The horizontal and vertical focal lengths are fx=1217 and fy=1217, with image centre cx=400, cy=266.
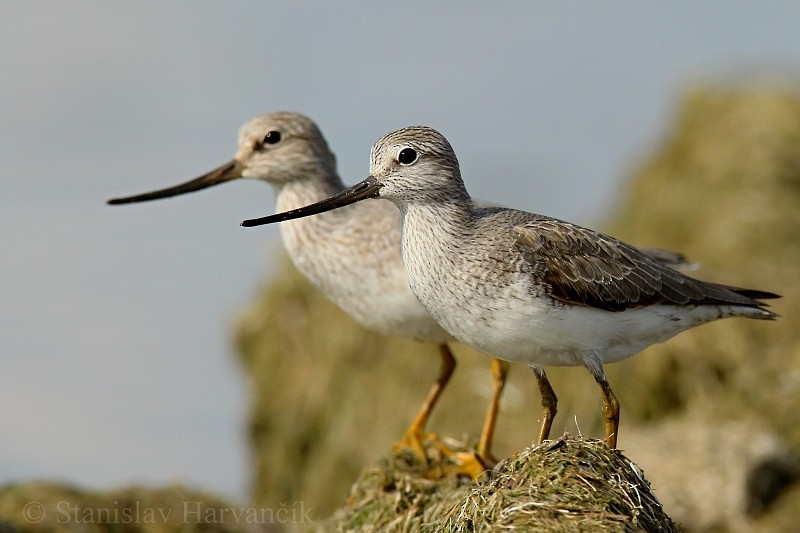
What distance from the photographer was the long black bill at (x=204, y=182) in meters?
10.1

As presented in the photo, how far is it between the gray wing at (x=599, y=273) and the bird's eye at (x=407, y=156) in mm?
780

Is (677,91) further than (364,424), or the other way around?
(677,91)

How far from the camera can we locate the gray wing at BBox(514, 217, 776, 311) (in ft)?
24.3

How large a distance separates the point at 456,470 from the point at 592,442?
2.18 metres

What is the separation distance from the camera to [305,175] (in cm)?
1006

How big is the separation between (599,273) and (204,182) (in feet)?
12.7

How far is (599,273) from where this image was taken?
7.62 metres

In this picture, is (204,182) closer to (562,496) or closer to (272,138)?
(272,138)

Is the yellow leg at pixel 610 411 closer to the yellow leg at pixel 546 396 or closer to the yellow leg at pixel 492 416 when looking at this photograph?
the yellow leg at pixel 546 396

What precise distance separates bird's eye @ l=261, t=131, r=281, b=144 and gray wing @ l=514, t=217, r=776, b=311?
300 cm

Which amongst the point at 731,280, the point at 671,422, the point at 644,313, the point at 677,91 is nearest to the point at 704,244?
the point at 731,280

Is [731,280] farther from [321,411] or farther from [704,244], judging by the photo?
[321,411]

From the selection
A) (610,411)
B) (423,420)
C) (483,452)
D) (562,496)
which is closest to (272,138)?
(423,420)

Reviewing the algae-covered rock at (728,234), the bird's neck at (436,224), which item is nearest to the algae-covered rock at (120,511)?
the bird's neck at (436,224)
